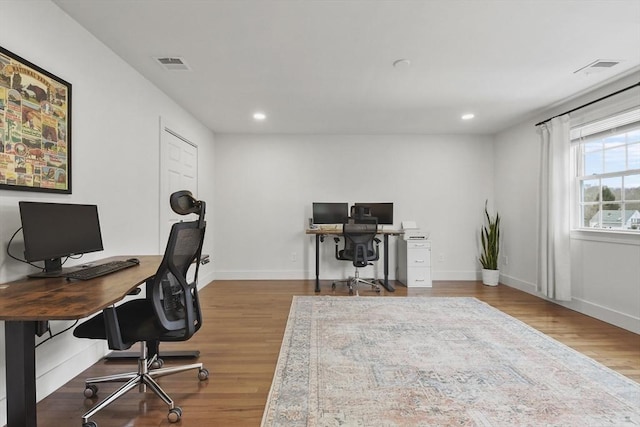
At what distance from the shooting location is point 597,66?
2979 millimetres

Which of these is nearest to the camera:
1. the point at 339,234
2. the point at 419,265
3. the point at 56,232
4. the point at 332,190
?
the point at 56,232

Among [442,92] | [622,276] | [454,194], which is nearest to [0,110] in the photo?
[442,92]

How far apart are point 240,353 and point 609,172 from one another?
4.23 metres

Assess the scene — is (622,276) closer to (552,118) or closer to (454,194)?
(552,118)

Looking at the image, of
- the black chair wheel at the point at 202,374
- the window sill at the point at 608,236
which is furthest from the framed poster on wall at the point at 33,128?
the window sill at the point at 608,236

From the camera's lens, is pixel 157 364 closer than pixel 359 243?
Yes

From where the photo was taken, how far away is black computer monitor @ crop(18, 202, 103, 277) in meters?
1.72

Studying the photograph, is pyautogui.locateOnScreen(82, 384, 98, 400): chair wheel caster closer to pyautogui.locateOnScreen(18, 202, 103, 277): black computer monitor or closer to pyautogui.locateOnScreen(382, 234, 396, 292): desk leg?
pyautogui.locateOnScreen(18, 202, 103, 277): black computer monitor

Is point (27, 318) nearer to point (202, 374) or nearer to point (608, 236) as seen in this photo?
point (202, 374)

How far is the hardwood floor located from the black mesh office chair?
0.14 m

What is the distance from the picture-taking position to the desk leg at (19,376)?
1304 millimetres

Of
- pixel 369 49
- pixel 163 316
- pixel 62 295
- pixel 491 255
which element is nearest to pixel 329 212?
pixel 491 255

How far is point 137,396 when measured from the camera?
2.06m

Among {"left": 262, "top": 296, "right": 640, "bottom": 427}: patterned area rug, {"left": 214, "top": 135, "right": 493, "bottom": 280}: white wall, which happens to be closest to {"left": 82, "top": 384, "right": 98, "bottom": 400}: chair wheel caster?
{"left": 262, "top": 296, "right": 640, "bottom": 427}: patterned area rug
